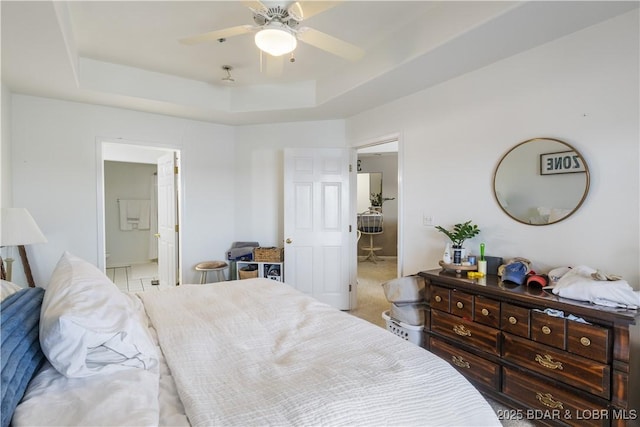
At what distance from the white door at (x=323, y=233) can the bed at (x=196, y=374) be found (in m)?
2.54

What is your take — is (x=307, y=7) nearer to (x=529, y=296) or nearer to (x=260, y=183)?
(x=529, y=296)

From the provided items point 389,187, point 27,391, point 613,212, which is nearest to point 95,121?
point 27,391

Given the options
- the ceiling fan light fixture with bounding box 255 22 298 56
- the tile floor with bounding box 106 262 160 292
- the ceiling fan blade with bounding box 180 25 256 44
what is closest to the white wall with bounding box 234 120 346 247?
the tile floor with bounding box 106 262 160 292

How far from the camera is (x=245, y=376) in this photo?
119cm

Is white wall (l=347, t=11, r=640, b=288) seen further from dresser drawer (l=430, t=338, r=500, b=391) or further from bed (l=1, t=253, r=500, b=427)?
bed (l=1, t=253, r=500, b=427)

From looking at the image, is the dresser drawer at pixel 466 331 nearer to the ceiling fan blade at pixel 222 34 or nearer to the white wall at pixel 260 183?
the ceiling fan blade at pixel 222 34

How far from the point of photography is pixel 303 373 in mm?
1193

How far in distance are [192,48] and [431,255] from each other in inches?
115

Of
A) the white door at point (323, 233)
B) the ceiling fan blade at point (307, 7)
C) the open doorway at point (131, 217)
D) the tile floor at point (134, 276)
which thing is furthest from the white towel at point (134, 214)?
the ceiling fan blade at point (307, 7)

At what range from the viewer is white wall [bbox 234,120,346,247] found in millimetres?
4523

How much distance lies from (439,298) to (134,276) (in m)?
5.67

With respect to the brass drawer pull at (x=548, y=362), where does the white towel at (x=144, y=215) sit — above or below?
above

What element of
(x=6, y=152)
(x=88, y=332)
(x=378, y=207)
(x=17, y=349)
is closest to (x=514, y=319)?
(x=88, y=332)

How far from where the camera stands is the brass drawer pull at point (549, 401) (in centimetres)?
180
